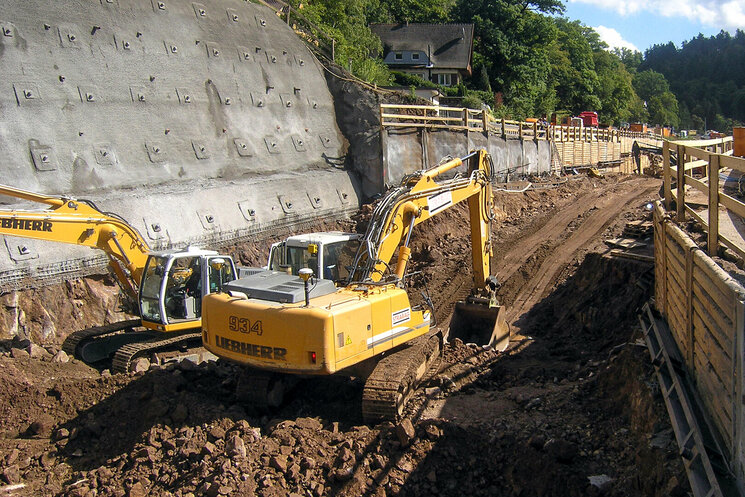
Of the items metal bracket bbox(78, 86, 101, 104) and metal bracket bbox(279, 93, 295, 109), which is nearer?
metal bracket bbox(78, 86, 101, 104)

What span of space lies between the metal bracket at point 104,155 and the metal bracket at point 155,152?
1.00 m

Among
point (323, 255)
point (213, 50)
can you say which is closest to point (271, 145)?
point (213, 50)

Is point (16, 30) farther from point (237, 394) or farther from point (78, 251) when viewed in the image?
point (237, 394)

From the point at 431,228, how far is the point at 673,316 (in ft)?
38.9

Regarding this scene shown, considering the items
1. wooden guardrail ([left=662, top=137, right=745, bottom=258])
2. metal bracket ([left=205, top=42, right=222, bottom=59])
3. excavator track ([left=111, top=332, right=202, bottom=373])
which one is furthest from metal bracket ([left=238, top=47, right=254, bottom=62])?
wooden guardrail ([left=662, top=137, right=745, bottom=258])

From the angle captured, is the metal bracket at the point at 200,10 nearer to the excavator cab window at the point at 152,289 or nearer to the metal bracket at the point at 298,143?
the metal bracket at the point at 298,143

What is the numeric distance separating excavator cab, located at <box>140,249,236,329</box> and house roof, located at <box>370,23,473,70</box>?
40477 mm

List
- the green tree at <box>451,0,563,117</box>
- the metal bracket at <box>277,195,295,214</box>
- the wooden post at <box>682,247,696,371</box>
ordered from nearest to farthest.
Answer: the wooden post at <box>682,247,696,371</box>, the metal bracket at <box>277,195,295,214</box>, the green tree at <box>451,0,563,117</box>

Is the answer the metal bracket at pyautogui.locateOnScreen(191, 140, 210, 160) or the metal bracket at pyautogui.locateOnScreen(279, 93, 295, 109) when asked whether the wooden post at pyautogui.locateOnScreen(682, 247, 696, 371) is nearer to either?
the metal bracket at pyautogui.locateOnScreen(191, 140, 210, 160)

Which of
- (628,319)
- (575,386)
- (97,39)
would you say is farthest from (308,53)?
(575,386)

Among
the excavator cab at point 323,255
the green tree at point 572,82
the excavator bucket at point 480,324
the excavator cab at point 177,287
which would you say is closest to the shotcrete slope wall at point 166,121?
the excavator cab at point 177,287

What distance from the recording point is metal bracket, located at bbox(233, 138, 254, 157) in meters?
18.9

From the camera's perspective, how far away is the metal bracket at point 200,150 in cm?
1776

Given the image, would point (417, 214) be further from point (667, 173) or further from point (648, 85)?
point (648, 85)
